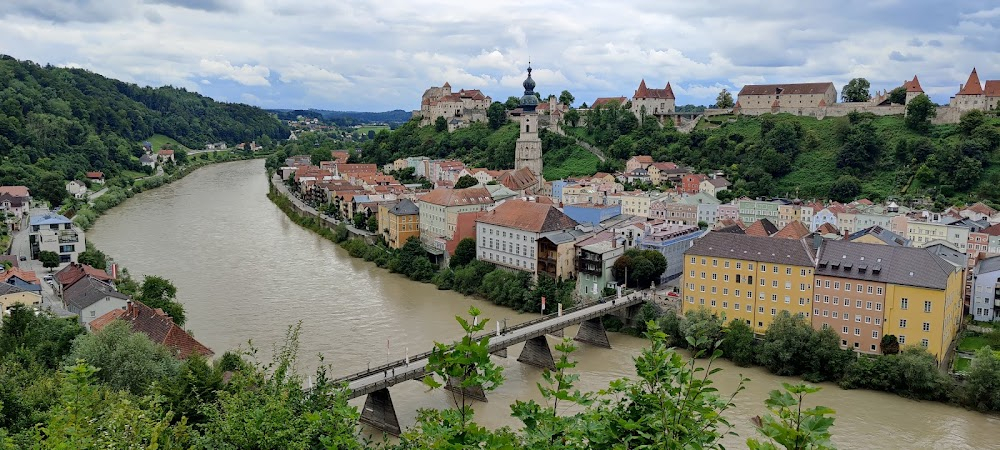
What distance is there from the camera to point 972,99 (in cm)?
4128

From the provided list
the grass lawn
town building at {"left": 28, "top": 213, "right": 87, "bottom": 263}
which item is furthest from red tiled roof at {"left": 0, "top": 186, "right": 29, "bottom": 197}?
the grass lawn

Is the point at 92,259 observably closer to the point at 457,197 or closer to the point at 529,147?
the point at 457,197

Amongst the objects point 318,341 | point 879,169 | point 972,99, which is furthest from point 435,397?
point 972,99

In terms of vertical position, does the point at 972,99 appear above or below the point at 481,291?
above

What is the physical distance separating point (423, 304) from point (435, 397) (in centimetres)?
806

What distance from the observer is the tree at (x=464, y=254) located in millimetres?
26578

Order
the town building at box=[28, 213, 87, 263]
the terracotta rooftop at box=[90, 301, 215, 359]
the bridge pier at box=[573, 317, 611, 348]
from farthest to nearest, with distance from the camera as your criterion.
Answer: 1. the town building at box=[28, 213, 87, 263]
2. the bridge pier at box=[573, 317, 611, 348]
3. the terracotta rooftop at box=[90, 301, 215, 359]

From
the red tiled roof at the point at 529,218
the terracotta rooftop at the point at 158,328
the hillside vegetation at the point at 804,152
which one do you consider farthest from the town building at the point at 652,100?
the terracotta rooftop at the point at 158,328

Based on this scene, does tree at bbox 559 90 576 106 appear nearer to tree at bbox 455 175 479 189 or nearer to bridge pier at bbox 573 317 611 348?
tree at bbox 455 175 479 189

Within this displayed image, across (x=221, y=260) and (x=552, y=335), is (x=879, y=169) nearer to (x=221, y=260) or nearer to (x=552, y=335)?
(x=552, y=335)

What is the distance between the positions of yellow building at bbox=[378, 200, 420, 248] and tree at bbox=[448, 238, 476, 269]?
3.99 m

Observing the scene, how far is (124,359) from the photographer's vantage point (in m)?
11.7

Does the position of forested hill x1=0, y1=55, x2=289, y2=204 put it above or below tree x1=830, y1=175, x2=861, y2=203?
above

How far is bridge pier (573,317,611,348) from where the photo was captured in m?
19.6
